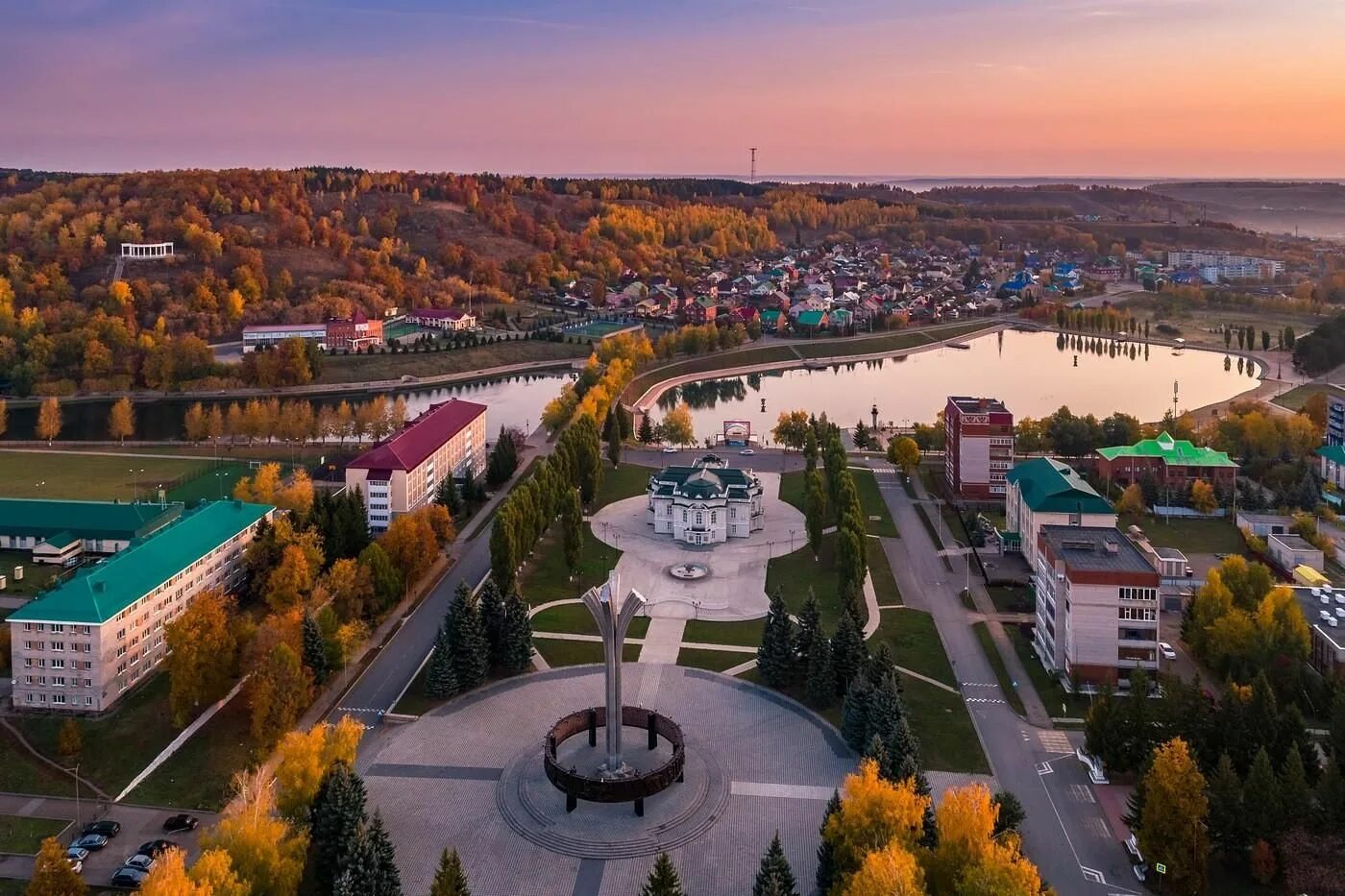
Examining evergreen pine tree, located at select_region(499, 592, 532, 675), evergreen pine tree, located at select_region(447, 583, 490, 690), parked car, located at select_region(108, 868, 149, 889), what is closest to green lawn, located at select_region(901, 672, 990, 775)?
evergreen pine tree, located at select_region(499, 592, 532, 675)

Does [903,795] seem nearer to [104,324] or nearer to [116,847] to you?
[116,847]

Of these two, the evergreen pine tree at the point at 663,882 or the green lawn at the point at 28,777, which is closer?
the evergreen pine tree at the point at 663,882

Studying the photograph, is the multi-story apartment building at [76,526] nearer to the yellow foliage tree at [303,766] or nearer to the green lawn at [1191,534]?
the yellow foliage tree at [303,766]

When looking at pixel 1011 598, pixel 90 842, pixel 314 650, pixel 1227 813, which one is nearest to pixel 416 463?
pixel 314 650

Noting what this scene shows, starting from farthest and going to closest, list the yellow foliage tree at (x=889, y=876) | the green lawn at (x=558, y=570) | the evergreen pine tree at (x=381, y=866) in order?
the green lawn at (x=558, y=570) < the evergreen pine tree at (x=381, y=866) < the yellow foliage tree at (x=889, y=876)

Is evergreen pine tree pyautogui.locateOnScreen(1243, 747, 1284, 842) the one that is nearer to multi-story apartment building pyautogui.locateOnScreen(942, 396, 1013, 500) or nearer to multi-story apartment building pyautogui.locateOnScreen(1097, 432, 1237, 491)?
multi-story apartment building pyautogui.locateOnScreen(942, 396, 1013, 500)

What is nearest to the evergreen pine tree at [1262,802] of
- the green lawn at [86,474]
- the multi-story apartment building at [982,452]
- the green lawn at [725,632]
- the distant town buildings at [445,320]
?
the green lawn at [725,632]
